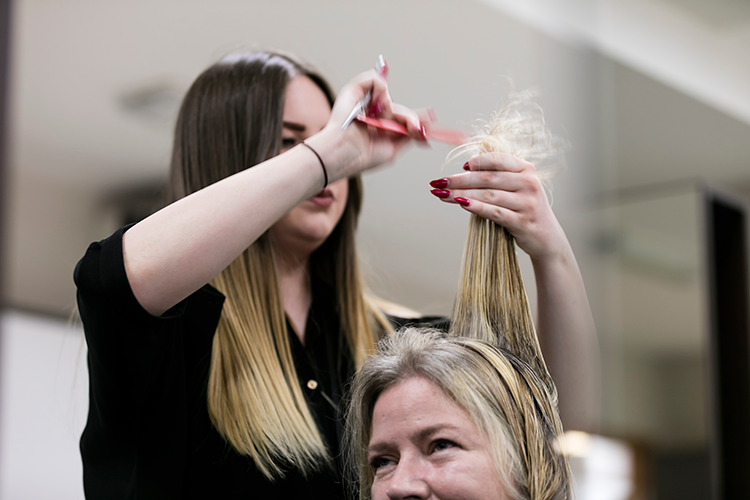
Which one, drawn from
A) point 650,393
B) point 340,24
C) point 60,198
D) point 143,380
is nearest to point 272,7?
point 340,24

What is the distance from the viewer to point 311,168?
1011mm

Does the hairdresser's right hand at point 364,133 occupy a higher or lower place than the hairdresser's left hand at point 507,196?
higher

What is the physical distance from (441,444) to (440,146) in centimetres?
239

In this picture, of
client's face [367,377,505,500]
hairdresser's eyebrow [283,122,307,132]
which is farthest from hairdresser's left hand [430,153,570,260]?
hairdresser's eyebrow [283,122,307,132]

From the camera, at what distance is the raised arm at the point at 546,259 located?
104 centimetres

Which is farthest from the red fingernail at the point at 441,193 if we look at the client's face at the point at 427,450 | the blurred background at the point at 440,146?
the blurred background at the point at 440,146

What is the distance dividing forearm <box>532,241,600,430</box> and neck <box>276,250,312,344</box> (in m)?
0.46

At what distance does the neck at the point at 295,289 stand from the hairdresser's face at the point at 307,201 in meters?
0.06

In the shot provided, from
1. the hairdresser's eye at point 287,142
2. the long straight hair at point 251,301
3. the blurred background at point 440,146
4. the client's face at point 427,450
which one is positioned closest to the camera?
the client's face at point 427,450

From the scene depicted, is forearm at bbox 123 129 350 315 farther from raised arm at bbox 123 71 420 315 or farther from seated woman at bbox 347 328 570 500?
seated woman at bbox 347 328 570 500

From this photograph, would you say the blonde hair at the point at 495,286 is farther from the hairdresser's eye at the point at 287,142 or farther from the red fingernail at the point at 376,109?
the hairdresser's eye at the point at 287,142

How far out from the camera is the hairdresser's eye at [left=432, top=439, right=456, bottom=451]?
3.03 feet

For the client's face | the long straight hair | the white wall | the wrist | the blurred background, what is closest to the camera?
the client's face

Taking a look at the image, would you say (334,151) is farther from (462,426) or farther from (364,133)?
(462,426)
